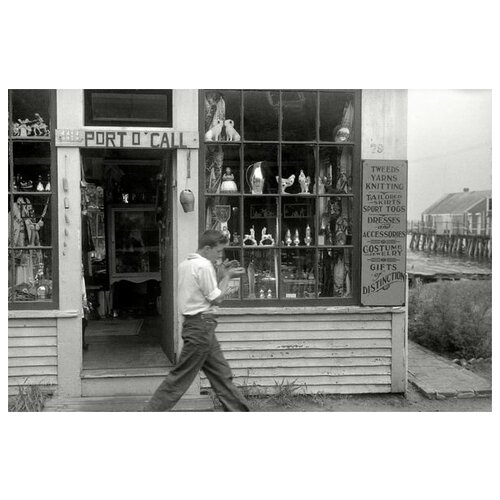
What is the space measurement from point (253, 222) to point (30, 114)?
253cm

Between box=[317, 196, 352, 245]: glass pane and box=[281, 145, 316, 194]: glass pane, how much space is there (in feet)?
0.76

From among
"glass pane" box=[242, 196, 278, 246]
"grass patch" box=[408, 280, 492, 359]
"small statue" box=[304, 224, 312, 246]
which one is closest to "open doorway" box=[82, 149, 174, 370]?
"glass pane" box=[242, 196, 278, 246]

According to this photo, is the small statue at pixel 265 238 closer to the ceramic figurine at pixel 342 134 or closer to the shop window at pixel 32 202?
the ceramic figurine at pixel 342 134

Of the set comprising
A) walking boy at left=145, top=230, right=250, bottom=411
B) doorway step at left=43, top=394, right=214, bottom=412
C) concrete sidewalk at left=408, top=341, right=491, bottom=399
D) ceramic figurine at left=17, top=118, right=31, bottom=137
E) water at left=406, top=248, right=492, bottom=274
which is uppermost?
ceramic figurine at left=17, top=118, right=31, bottom=137

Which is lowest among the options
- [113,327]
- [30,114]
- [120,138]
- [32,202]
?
[113,327]

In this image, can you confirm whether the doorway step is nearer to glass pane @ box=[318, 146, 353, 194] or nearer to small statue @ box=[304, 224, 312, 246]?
small statue @ box=[304, 224, 312, 246]

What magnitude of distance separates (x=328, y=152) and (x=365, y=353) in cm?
220

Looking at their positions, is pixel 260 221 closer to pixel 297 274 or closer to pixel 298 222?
pixel 298 222

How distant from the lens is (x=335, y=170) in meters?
6.39

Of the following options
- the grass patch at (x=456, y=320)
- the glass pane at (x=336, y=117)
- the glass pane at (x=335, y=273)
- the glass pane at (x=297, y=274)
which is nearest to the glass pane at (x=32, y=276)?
the glass pane at (x=297, y=274)

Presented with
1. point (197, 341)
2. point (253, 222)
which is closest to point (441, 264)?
point (253, 222)

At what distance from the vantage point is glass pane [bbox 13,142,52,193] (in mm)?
5988

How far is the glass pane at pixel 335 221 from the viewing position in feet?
20.9

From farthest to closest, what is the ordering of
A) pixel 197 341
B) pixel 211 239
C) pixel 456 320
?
pixel 456 320 → pixel 211 239 → pixel 197 341
